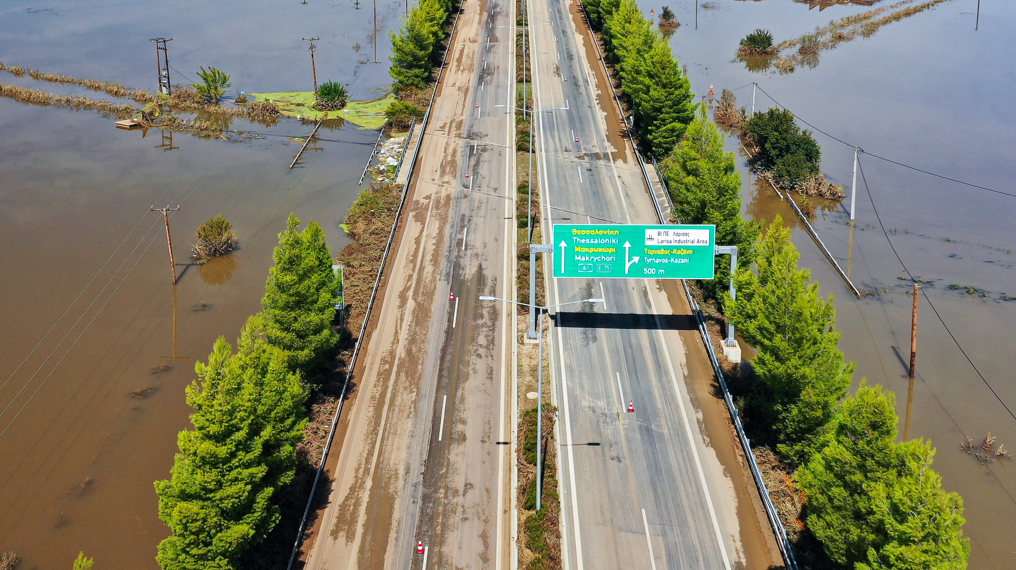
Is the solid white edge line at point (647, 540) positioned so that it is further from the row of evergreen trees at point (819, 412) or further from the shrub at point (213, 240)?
the shrub at point (213, 240)

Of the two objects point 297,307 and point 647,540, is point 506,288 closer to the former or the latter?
point 297,307

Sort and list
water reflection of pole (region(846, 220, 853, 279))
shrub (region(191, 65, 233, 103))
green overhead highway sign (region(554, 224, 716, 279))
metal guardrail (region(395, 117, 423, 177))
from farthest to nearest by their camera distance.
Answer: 1. shrub (region(191, 65, 233, 103))
2. metal guardrail (region(395, 117, 423, 177))
3. water reflection of pole (region(846, 220, 853, 279))
4. green overhead highway sign (region(554, 224, 716, 279))

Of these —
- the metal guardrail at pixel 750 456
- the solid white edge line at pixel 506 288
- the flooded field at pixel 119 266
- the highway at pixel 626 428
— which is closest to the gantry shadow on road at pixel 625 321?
the highway at pixel 626 428

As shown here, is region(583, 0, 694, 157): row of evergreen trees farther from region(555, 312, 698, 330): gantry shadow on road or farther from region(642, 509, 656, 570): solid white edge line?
region(642, 509, 656, 570): solid white edge line

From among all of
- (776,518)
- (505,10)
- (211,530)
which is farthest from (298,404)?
(505,10)

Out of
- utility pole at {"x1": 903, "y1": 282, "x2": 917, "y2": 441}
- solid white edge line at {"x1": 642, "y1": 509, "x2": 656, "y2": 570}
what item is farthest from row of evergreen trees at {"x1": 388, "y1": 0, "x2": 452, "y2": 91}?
solid white edge line at {"x1": 642, "y1": 509, "x2": 656, "y2": 570}

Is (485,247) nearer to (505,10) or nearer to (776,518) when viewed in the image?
(776,518)

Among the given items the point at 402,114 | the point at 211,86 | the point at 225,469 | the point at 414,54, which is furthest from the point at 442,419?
the point at 211,86
